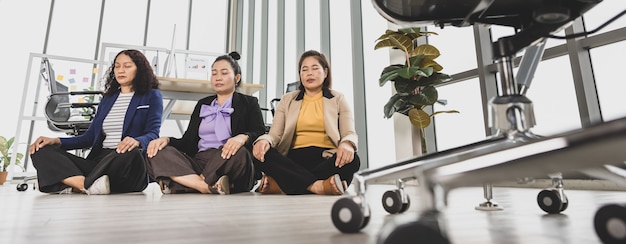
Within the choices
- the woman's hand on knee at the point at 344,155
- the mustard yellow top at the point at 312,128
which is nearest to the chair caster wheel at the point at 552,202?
the woman's hand on knee at the point at 344,155

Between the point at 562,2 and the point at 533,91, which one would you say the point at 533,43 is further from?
the point at 533,91

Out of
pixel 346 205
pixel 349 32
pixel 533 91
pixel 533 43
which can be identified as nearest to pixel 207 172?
pixel 346 205

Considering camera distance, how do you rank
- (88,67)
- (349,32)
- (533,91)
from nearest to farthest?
1. (533,91)
2. (349,32)
3. (88,67)

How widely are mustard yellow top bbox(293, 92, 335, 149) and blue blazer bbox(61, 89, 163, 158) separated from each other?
0.74 meters

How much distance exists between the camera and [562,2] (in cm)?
51

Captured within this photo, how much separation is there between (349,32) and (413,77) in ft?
4.69

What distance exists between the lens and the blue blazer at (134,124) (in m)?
1.82

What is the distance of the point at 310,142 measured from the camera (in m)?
1.73

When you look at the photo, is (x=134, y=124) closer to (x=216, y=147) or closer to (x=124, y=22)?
(x=216, y=147)

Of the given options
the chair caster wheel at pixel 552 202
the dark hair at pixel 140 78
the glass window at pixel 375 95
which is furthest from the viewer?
the glass window at pixel 375 95

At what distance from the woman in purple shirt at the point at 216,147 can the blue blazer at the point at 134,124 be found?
129mm

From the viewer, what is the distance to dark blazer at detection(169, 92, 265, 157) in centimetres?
184

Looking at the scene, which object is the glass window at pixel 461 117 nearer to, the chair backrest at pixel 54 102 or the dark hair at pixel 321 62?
the dark hair at pixel 321 62

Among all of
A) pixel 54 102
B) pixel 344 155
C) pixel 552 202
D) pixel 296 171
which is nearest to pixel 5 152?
pixel 54 102
